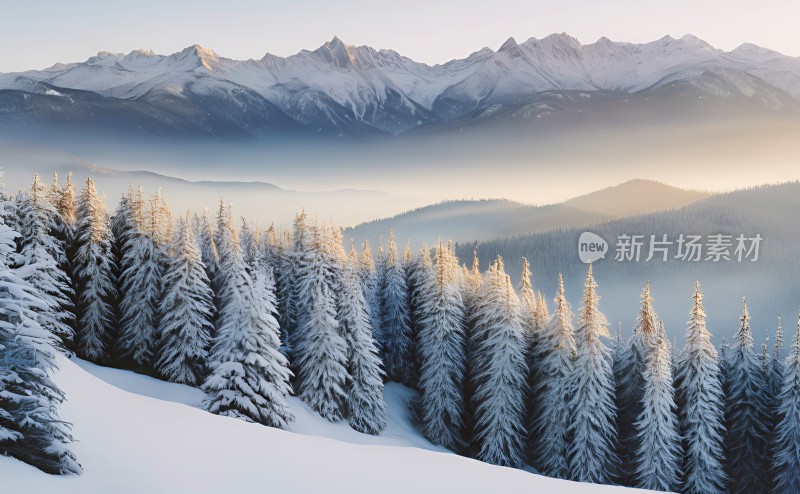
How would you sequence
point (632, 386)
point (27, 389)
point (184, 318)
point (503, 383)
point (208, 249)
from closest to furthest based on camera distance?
point (27, 389) < point (184, 318) < point (632, 386) < point (503, 383) < point (208, 249)

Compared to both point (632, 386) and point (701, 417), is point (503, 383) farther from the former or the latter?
point (701, 417)

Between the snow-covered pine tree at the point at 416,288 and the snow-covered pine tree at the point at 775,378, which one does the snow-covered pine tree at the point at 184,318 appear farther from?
the snow-covered pine tree at the point at 775,378

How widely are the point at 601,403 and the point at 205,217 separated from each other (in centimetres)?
3540

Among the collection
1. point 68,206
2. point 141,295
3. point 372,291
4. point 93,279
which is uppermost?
point 68,206

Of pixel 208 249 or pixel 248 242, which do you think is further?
pixel 248 242

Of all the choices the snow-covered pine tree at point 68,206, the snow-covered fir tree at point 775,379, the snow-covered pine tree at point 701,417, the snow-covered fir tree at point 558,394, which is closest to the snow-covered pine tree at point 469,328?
the snow-covered fir tree at point 558,394

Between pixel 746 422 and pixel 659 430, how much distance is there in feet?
25.8

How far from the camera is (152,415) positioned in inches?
519

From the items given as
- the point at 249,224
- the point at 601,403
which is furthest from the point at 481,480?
the point at 249,224

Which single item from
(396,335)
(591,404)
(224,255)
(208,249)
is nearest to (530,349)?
(591,404)

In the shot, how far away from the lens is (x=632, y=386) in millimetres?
38562

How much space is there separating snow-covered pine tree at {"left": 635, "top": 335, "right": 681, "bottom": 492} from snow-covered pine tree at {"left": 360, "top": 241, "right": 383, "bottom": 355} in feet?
81.4

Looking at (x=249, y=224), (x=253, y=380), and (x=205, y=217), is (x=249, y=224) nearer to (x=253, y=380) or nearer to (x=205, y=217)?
(x=205, y=217)

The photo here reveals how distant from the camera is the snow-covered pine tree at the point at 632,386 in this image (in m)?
36.7
